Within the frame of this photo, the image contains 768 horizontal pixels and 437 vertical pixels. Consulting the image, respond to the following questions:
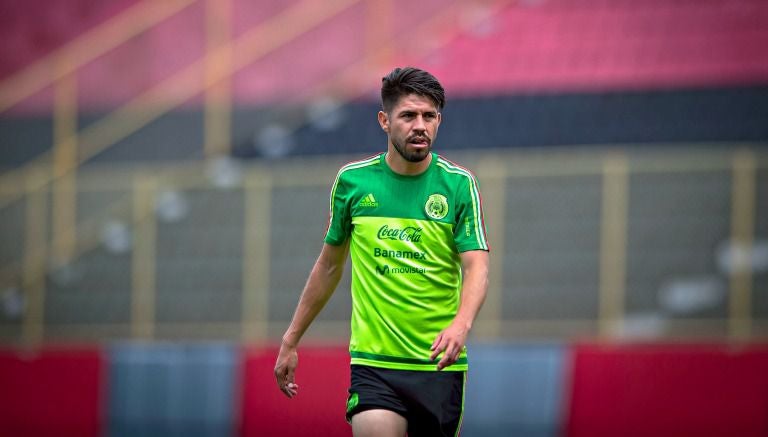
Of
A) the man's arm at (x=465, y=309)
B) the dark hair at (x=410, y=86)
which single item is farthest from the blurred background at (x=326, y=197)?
the dark hair at (x=410, y=86)

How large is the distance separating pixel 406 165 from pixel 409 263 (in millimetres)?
396

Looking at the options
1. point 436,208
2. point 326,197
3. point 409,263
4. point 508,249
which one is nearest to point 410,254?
point 409,263

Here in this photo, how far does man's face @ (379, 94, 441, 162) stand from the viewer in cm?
470

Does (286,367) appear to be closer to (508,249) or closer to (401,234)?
(401,234)

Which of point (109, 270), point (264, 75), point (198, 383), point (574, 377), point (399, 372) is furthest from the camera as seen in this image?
point (264, 75)

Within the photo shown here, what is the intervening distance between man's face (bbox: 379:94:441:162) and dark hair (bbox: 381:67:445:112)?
0.02 m

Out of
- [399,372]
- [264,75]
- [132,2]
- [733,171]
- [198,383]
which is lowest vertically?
[198,383]

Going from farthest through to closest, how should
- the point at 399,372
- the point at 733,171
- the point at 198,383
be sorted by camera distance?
the point at 733,171 → the point at 198,383 → the point at 399,372

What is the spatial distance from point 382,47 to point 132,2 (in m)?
4.10

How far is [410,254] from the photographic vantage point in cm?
480

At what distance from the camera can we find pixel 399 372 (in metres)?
4.77

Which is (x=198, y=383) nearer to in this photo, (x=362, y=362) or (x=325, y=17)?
(x=362, y=362)

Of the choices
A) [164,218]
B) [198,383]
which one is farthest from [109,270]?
[198,383]

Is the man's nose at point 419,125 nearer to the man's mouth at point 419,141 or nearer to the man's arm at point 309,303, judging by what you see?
the man's mouth at point 419,141
